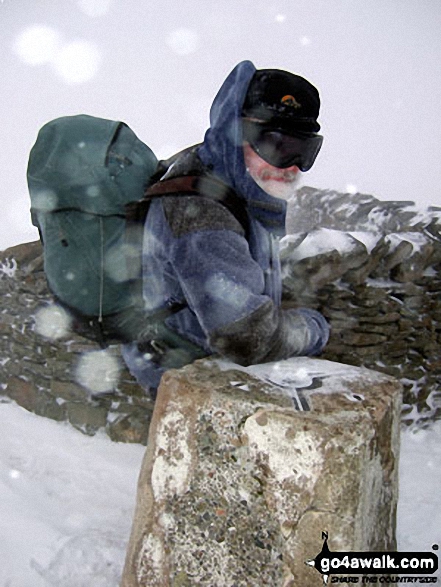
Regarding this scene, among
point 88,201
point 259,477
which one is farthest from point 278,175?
point 259,477

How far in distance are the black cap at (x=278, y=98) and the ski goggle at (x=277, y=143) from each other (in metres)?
0.03

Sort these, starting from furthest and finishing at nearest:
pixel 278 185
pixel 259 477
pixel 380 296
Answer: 1. pixel 380 296
2. pixel 278 185
3. pixel 259 477

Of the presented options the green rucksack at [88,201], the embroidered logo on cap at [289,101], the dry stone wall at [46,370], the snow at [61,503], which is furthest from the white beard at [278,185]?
the dry stone wall at [46,370]

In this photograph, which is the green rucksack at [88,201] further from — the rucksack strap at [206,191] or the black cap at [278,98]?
the black cap at [278,98]

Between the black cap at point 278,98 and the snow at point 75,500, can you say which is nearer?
the black cap at point 278,98

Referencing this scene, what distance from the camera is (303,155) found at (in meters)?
1.55

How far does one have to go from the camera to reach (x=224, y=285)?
132 centimetres

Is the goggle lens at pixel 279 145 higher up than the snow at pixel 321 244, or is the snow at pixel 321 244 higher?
the snow at pixel 321 244

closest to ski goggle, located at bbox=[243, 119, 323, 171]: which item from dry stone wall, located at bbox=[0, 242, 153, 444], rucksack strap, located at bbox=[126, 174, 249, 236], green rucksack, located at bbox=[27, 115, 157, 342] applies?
rucksack strap, located at bbox=[126, 174, 249, 236]

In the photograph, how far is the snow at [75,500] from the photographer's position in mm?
2082

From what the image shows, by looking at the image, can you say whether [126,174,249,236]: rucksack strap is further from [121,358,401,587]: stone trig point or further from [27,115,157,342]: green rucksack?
[121,358,401,587]: stone trig point

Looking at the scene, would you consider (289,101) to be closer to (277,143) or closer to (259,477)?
(277,143)

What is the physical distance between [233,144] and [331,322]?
2677mm

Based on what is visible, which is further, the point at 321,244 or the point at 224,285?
the point at 321,244
